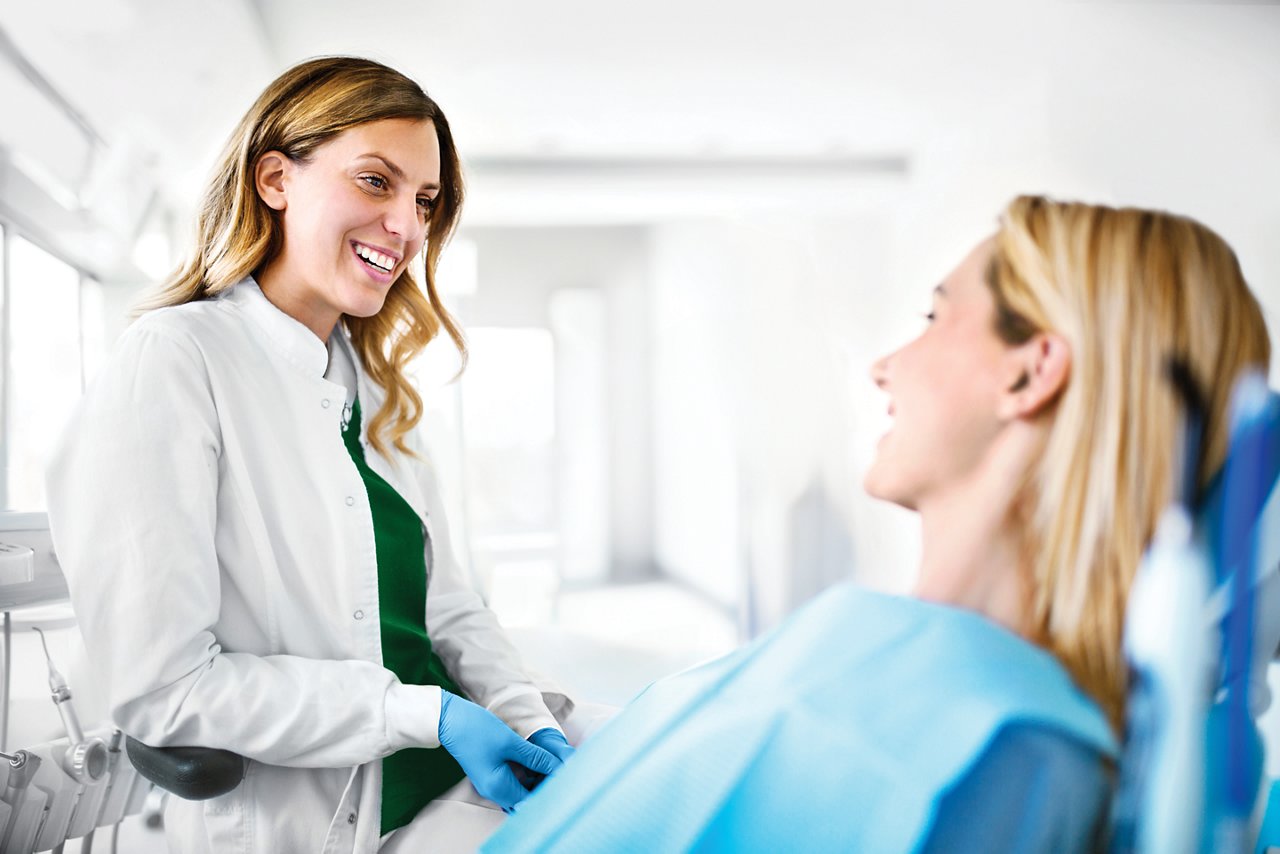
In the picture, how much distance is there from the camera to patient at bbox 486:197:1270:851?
64 cm

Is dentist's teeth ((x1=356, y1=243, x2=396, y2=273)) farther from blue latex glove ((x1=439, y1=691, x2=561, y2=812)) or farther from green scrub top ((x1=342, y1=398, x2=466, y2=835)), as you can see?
blue latex glove ((x1=439, y1=691, x2=561, y2=812))

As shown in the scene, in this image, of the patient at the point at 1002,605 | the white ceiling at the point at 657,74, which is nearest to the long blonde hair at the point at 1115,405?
the patient at the point at 1002,605

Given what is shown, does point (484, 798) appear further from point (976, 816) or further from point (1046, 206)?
point (1046, 206)

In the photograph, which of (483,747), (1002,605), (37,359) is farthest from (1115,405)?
(37,359)

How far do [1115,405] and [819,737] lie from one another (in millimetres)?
355

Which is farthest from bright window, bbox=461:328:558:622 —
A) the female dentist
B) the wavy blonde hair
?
the wavy blonde hair

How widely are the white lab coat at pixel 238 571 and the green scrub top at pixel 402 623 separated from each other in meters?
0.05

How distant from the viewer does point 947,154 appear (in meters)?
1.13

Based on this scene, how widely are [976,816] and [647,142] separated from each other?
906 mm

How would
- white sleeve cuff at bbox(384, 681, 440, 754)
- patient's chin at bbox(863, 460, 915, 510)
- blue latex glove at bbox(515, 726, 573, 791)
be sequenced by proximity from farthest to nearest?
blue latex glove at bbox(515, 726, 573, 791) < white sleeve cuff at bbox(384, 681, 440, 754) < patient's chin at bbox(863, 460, 915, 510)

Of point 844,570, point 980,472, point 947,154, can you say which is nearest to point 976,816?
point 980,472

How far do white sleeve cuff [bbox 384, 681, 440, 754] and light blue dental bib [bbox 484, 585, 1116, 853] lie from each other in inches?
5.5

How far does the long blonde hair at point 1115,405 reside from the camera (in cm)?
68

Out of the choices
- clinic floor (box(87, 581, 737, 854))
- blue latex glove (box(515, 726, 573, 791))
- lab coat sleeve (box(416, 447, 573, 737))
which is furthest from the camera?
clinic floor (box(87, 581, 737, 854))
